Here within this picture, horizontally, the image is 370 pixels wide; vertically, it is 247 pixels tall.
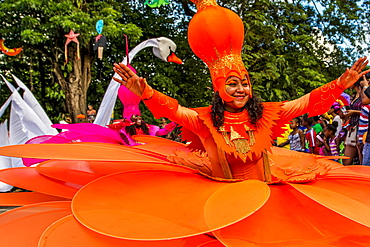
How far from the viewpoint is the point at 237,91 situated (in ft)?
9.55

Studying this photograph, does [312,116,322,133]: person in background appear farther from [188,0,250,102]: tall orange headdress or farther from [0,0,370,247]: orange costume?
[188,0,250,102]: tall orange headdress

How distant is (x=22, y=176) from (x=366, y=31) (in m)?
14.6

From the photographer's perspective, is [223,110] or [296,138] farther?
[296,138]

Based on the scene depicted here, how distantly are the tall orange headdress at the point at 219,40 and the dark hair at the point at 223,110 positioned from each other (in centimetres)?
8

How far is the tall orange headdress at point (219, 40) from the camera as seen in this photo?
2.95 metres

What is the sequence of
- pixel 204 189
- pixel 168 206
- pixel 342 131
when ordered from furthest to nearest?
pixel 342 131 → pixel 204 189 → pixel 168 206

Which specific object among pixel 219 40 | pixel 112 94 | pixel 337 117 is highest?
pixel 219 40

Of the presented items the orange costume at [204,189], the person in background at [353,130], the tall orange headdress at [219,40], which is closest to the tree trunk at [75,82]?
the person in background at [353,130]

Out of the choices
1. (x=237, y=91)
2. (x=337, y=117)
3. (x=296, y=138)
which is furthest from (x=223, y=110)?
(x=296, y=138)

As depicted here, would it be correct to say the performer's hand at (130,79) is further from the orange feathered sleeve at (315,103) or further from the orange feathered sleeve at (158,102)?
the orange feathered sleeve at (315,103)

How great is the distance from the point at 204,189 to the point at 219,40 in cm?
115

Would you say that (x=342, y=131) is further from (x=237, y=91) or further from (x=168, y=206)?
(x=168, y=206)

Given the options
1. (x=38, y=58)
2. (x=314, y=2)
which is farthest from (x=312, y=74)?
(x=38, y=58)

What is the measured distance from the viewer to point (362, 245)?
2176mm
